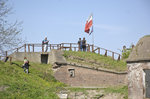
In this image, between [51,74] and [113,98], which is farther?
[51,74]

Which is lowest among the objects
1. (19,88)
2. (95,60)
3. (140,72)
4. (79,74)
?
(19,88)

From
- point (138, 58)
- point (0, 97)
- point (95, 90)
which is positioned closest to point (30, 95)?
point (0, 97)

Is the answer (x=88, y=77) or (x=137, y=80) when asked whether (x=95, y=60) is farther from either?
(x=137, y=80)

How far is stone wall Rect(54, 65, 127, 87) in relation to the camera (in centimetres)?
2855

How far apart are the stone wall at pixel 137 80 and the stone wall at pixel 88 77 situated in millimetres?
14284

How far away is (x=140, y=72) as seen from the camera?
1422cm

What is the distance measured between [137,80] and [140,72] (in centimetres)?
42

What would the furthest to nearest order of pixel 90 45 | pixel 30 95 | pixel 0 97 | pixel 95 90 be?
pixel 90 45 → pixel 95 90 → pixel 30 95 → pixel 0 97

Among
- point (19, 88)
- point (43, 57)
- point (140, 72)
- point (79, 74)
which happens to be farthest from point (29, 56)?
point (140, 72)

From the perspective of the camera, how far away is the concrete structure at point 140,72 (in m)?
14.1

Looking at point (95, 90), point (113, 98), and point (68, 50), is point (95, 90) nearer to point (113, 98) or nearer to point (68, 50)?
point (113, 98)

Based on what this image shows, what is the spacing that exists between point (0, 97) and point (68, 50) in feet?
50.7

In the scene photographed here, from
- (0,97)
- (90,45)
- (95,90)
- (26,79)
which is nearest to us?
(0,97)

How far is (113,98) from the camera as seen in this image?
19.2m
